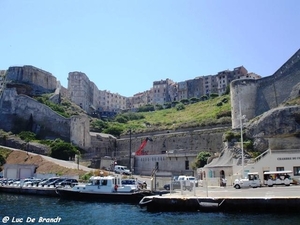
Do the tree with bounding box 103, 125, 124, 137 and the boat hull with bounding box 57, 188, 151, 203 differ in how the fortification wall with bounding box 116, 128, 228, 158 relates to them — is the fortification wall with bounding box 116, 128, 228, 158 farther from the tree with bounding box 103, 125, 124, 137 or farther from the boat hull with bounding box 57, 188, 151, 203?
the boat hull with bounding box 57, 188, 151, 203

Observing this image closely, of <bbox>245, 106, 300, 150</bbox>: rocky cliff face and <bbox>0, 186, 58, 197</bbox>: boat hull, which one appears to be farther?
<bbox>245, 106, 300, 150</bbox>: rocky cliff face

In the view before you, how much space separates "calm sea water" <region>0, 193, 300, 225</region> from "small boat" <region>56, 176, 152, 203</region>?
1.99 m

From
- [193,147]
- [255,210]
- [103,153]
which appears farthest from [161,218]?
[103,153]

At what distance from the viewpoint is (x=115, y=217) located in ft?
71.2

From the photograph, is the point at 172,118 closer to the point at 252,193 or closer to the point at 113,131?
the point at 113,131

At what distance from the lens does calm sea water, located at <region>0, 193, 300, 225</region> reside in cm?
1806

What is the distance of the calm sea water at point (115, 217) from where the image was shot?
18062 millimetres

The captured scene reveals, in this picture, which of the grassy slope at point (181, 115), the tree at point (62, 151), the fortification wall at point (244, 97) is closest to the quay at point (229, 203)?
the fortification wall at point (244, 97)

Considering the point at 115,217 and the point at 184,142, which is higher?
the point at 184,142

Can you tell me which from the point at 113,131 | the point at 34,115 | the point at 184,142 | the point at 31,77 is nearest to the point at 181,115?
the point at 113,131

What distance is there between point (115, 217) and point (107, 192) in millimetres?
9074

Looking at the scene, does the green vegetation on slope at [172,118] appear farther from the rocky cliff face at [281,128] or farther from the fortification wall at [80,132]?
the rocky cliff face at [281,128]

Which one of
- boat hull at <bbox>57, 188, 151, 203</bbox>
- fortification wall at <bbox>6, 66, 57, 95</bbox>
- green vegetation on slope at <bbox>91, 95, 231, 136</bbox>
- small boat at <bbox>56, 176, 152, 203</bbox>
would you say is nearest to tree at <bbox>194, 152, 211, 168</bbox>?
green vegetation on slope at <bbox>91, 95, 231, 136</bbox>

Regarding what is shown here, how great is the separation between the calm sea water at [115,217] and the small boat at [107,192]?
6.52 feet
